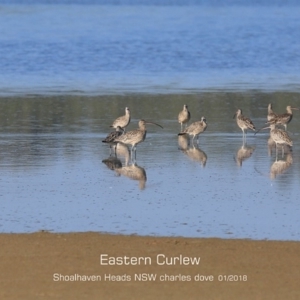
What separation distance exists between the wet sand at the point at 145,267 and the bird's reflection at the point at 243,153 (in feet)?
20.5

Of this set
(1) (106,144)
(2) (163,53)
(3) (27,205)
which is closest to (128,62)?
(2) (163,53)

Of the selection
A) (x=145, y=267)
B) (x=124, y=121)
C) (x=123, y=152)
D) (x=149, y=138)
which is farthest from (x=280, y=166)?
(x=145, y=267)

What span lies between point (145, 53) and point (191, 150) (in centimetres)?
2713

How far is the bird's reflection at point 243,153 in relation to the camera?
700 inches

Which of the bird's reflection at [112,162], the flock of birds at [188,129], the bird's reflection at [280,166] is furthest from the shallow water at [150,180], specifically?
the flock of birds at [188,129]

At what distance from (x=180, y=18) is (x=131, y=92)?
52064mm

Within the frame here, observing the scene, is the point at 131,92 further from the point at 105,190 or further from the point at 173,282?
the point at 173,282

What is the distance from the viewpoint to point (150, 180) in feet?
51.9

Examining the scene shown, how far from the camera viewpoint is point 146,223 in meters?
12.8

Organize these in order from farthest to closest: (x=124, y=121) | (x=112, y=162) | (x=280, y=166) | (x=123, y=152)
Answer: (x=124, y=121)
(x=123, y=152)
(x=112, y=162)
(x=280, y=166)

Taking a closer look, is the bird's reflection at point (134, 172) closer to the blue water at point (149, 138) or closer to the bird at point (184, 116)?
the blue water at point (149, 138)

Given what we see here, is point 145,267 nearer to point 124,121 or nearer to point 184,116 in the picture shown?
point 124,121

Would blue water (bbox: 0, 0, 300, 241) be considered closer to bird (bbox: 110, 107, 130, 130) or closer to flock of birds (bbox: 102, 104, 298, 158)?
flock of birds (bbox: 102, 104, 298, 158)

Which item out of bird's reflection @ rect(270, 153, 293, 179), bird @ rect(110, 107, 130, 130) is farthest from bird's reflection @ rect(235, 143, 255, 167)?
bird @ rect(110, 107, 130, 130)
